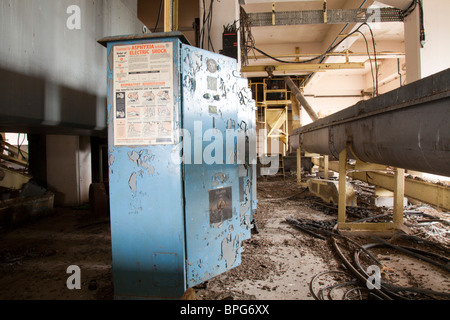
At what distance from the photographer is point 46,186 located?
417cm

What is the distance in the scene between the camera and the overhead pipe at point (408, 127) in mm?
1334

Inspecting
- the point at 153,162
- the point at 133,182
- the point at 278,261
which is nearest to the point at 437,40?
the point at 278,261

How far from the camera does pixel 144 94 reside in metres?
1.50

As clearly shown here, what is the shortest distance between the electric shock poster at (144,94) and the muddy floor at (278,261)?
121 cm

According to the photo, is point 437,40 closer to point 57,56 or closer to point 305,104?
point 305,104

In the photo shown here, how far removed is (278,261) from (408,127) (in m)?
1.56

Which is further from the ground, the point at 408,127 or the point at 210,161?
the point at 408,127

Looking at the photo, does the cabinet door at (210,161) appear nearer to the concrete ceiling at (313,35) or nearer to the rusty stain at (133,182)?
the rusty stain at (133,182)

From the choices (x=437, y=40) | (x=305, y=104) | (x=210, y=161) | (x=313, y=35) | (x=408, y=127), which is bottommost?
(x=210, y=161)

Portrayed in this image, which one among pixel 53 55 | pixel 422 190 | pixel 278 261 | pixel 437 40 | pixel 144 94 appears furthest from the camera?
pixel 437 40

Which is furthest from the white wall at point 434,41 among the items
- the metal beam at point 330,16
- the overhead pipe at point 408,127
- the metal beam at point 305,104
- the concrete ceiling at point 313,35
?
the metal beam at point 305,104

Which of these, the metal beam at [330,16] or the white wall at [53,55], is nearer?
the white wall at [53,55]

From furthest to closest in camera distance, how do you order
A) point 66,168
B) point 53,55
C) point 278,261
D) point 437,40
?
point 66,168
point 437,40
point 278,261
point 53,55
